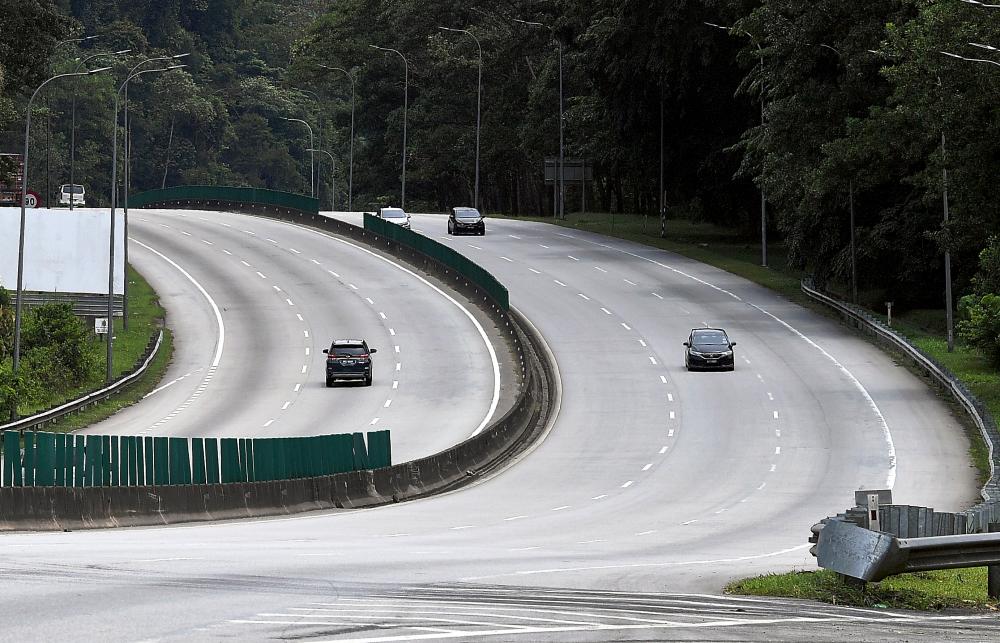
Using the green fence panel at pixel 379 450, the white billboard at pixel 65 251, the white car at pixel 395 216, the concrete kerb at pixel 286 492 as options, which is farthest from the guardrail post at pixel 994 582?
the white car at pixel 395 216

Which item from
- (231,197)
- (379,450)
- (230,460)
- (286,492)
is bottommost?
(286,492)

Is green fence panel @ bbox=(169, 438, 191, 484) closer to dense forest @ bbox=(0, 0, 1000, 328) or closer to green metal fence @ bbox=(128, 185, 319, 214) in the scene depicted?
dense forest @ bbox=(0, 0, 1000, 328)

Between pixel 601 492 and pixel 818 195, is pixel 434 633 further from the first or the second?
pixel 818 195

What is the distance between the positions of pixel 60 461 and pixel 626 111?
6900cm

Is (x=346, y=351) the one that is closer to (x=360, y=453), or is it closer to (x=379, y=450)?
(x=379, y=450)

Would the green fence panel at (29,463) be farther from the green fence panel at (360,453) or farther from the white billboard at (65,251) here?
the white billboard at (65,251)

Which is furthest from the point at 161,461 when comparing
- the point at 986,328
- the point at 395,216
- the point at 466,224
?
the point at 395,216

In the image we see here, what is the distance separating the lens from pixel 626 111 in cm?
9169

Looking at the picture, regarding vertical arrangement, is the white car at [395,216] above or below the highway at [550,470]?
above

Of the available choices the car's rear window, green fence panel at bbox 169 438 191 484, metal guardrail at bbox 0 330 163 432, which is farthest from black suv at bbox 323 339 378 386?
green fence panel at bbox 169 438 191 484

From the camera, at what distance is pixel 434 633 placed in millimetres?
11711

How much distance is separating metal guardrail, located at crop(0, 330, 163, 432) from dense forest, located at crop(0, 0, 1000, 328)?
1701 cm

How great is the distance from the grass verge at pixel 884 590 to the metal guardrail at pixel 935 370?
41.7 feet

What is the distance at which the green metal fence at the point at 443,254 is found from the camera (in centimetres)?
6706
